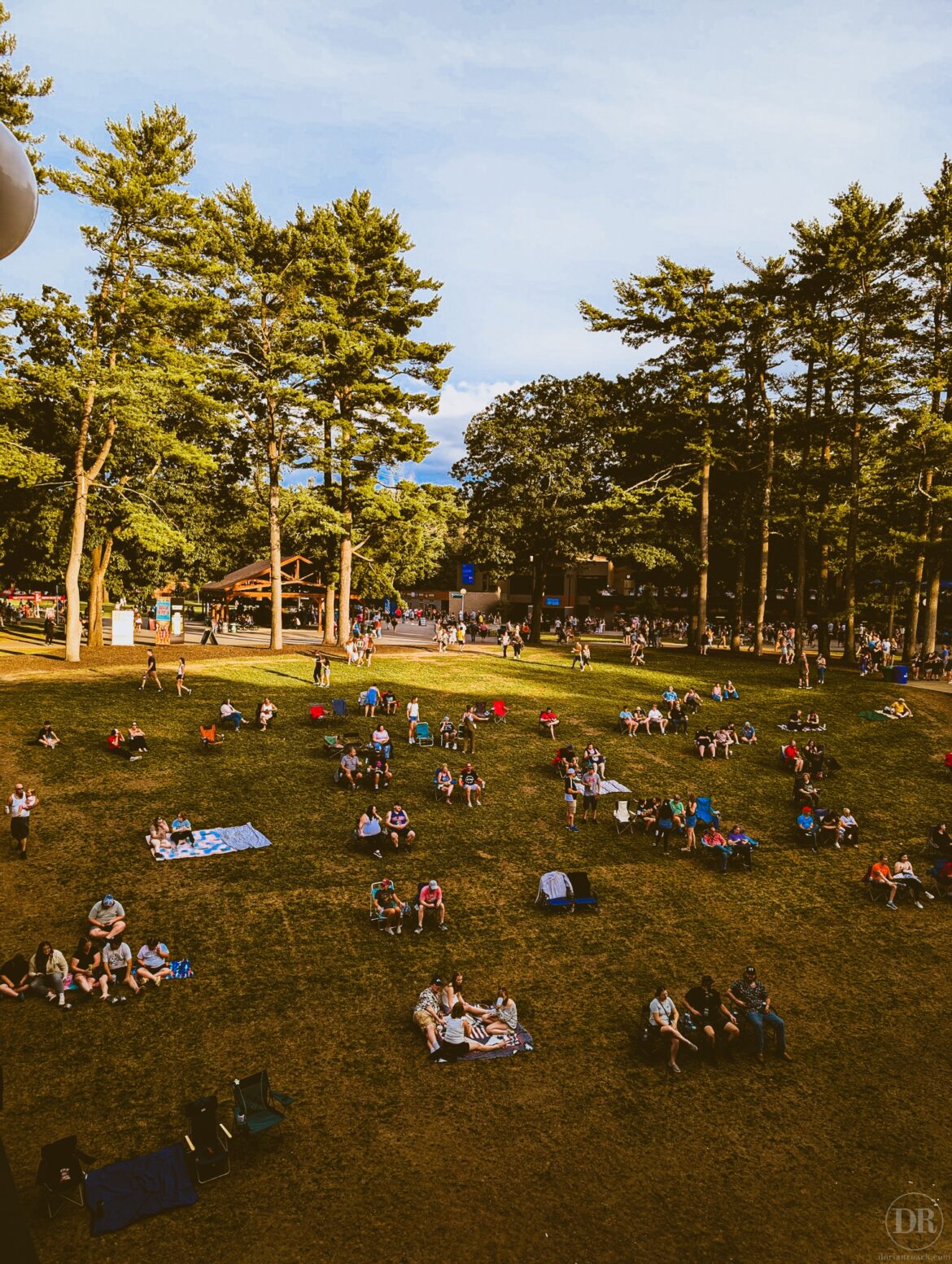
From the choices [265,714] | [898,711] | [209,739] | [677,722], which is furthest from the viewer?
[898,711]

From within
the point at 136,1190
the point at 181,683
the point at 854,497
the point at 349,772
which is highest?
the point at 854,497

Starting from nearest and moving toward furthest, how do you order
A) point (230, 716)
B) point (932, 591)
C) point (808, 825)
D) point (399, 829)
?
point (399, 829) < point (808, 825) < point (230, 716) < point (932, 591)

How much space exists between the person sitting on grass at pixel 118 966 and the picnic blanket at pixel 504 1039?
5.24 meters

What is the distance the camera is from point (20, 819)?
50.1ft

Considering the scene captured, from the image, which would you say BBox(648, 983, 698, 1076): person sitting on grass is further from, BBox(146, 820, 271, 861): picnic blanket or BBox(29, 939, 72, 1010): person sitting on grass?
BBox(146, 820, 271, 861): picnic blanket

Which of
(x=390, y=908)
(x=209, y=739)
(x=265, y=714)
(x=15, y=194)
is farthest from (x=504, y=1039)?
(x=265, y=714)

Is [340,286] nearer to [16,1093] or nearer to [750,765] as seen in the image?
[750,765]

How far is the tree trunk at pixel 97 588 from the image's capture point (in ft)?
117

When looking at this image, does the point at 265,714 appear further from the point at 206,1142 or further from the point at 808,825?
the point at 808,825

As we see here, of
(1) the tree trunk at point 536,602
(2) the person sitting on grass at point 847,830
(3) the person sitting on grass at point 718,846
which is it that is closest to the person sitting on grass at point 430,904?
(3) the person sitting on grass at point 718,846

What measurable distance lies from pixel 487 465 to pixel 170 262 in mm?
21336

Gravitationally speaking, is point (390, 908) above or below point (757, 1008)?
above

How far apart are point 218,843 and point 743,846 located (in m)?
12.9

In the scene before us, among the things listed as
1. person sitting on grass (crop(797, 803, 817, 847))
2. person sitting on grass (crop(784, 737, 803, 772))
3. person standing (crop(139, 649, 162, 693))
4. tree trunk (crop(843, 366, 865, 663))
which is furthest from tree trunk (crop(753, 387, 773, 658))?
person standing (crop(139, 649, 162, 693))
